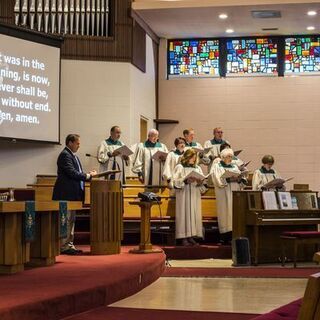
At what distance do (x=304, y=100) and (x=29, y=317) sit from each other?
11.7 metres

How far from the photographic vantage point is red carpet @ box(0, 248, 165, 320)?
16.2 ft

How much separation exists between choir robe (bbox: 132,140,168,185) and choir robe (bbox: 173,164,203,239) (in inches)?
60.7

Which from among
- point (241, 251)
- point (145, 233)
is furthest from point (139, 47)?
point (145, 233)

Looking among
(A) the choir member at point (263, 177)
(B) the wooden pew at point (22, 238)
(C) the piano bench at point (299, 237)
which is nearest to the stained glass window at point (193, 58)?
(A) the choir member at point (263, 177)

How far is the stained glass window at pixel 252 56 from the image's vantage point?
1593cm

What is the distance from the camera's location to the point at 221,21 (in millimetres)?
14648

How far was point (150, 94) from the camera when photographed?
613 inches

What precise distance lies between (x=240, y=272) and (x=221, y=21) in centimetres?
698

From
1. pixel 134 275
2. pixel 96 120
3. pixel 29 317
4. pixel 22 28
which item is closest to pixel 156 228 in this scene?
pixel 96 120

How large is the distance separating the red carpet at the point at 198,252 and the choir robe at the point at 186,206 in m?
0.30

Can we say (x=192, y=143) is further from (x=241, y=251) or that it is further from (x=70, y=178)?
(x=70, y=178)

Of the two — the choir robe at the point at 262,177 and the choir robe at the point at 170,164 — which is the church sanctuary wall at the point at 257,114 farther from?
the choir robe at the point at 170,164

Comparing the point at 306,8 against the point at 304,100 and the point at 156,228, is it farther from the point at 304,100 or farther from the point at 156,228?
the point at 156,228

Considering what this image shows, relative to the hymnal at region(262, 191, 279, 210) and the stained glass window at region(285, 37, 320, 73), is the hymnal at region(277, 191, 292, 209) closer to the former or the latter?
the hymnal at region(262, 191, 279, 210)
